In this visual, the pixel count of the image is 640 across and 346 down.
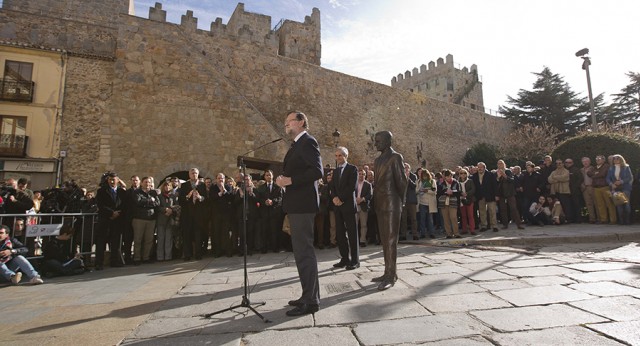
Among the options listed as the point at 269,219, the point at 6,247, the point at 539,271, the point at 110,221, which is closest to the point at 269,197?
the point at 269,219

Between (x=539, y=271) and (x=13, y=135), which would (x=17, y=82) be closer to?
(x=13, y=135)

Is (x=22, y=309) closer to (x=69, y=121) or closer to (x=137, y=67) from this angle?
(x=137, y=67)

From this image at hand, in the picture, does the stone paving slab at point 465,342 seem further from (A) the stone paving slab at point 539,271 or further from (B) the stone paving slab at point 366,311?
(A) the stone paving slab at point 539,271

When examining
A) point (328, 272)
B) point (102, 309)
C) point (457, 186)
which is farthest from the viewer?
point (457, 186)

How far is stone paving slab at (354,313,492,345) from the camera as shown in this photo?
2.17m

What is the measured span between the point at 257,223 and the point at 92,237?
329 centimetres

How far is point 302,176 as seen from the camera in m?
3.12

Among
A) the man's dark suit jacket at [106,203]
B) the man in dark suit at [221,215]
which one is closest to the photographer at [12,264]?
the man's dark suit jacket at [106,203]

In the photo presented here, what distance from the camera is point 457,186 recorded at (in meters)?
8.22

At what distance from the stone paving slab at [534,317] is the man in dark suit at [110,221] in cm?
642

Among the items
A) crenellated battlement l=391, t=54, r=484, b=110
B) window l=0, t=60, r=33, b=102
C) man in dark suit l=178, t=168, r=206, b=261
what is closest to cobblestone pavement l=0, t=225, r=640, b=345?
man in dark suit l=178, t=168, r=206, b=261

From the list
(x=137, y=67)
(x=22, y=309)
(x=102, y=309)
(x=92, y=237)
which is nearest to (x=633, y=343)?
(x=102, y=309)

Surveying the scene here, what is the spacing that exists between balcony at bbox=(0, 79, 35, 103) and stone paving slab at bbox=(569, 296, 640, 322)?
19025 millimetres

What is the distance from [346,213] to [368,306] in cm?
241
